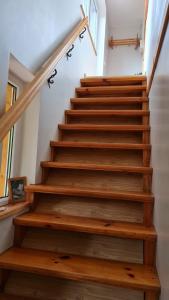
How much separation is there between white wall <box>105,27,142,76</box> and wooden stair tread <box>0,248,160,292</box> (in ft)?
15.5

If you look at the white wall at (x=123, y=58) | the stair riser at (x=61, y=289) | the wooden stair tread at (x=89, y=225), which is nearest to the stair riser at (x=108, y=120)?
the wooden stair tread at (x=89, y=225)

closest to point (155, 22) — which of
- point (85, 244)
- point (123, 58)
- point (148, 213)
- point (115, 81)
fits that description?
point (115, 81)

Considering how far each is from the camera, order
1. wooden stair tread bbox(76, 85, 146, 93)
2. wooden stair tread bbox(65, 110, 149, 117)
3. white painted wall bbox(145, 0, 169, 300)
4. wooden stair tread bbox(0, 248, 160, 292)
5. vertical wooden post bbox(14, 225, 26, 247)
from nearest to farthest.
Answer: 1. white painted wall bbox(145, 0, 169, 300)
2. wooden stair tread bbox(0, 248, 160, 292)
3. vertical wooden post bbox(14, 225, 26, 247)
4. wooden stair tread bbox(65, 110, 149, 117)
5. wooden stair tread bbox(76, 85, 146, 93)

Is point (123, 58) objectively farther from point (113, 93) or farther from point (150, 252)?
point (150, 252)

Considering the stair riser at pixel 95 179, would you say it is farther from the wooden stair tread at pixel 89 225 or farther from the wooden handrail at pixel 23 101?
the wooden handrail at pixel 23 101

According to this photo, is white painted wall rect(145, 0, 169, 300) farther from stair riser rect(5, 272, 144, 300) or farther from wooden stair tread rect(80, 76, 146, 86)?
wooden stair tread rect(80, 76, 146, 86)

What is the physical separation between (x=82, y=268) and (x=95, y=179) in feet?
2.42

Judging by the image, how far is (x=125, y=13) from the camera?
5.09m

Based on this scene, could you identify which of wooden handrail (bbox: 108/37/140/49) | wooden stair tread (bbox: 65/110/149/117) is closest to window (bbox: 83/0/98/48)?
wooden handrail (bbox: 108/37/140/49)

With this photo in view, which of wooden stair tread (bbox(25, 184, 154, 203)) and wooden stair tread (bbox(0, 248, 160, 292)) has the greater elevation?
wooden stair tread (bbox(25, 184, 154, 203))

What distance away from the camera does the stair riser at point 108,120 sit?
2330 millimetres

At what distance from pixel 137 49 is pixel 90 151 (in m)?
4.11

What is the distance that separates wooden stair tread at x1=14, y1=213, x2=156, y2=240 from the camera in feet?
4.10

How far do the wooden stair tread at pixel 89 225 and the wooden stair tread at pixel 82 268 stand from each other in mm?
138
